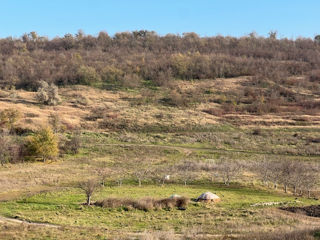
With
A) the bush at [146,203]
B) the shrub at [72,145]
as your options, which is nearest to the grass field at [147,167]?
the bush at [146,203]

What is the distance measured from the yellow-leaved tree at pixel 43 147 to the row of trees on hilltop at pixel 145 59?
7015cm

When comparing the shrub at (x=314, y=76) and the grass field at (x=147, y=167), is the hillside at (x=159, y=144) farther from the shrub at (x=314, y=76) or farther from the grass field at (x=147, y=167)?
the shrub at (x=314, y=76)

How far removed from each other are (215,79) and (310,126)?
56000mm

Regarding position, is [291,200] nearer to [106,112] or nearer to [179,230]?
[179,230]

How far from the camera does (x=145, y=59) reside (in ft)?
503

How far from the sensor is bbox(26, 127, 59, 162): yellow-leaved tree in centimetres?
5159

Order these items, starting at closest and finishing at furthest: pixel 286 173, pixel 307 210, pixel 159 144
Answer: pixel 307 210 < pixel 286 173 < pixel 159 144

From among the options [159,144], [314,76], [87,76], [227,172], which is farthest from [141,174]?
[314,76]

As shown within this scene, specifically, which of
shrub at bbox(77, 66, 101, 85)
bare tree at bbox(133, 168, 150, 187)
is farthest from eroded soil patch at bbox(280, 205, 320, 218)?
shrub at bbox(77, 66, 101, 85)

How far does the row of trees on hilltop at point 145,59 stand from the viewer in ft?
420

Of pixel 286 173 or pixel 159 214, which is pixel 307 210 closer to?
pixel 286 173

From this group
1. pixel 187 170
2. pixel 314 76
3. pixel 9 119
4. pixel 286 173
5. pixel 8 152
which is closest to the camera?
pixel 286 173

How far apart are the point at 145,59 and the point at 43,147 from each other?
10726 cm

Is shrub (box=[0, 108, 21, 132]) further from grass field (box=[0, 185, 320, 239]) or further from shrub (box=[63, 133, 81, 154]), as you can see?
grass field (box=[0, 185, 320, 239])
